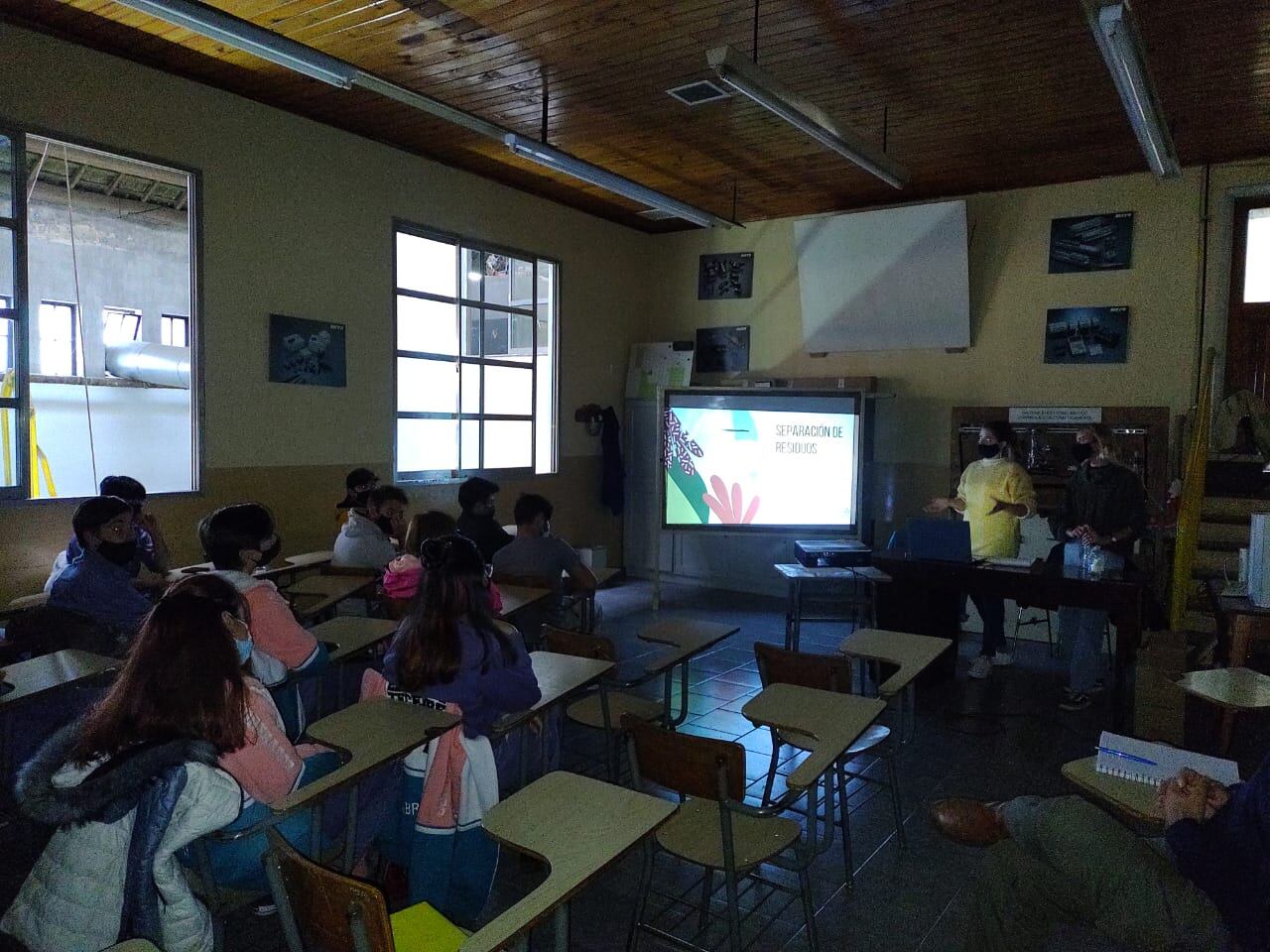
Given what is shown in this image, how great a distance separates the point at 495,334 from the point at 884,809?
482 centimetres

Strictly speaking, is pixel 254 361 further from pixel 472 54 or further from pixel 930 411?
pixel 930 411

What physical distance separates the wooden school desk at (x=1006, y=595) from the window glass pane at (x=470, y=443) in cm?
323

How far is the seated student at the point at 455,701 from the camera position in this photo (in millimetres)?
2297

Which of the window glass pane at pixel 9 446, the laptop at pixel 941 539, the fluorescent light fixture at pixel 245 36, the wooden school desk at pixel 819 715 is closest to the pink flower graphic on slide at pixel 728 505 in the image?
the laptop at pixel 941 539

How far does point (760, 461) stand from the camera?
692 centimetres

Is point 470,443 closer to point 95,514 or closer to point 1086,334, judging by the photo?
point 95,514

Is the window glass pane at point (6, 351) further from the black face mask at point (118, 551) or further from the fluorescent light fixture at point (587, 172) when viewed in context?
the fluorescent light fixture at point (587, 172)

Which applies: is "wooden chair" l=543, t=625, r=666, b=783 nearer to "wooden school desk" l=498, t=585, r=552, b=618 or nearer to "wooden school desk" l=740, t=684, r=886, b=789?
"wooden school desk" l=498, t=585, r=552, b=618

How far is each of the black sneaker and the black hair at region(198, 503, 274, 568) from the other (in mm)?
3906

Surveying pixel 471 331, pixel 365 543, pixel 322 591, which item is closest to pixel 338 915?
pixel 322 591

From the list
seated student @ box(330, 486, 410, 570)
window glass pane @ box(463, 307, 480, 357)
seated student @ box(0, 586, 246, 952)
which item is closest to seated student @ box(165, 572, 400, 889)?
seated student @ box(0, 586, 246, 952)

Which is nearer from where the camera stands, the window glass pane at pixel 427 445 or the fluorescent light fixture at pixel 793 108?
the fluorescent light fixture at pixel 793 108

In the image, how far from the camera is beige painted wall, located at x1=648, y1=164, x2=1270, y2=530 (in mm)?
5922

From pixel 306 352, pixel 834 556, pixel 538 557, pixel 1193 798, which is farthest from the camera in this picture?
pixel 834 556
